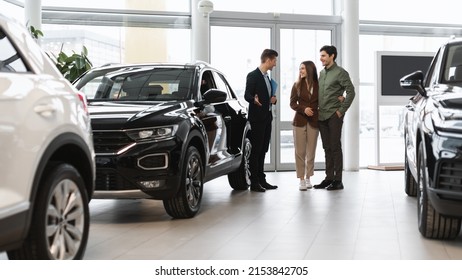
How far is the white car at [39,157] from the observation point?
9.26 feet

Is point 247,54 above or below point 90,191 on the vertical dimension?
above

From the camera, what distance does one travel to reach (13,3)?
10430 millimetres

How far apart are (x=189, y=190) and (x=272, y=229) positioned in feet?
2.95

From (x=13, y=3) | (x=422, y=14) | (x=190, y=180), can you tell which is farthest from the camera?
(x=422, y=14)

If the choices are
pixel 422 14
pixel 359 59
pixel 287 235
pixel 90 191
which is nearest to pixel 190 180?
pixel 287 235

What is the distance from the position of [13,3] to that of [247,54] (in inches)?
162

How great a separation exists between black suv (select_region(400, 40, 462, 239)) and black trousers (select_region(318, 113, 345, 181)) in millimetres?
2764

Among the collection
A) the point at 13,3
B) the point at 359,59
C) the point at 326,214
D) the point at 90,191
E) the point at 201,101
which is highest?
the point at 13,3

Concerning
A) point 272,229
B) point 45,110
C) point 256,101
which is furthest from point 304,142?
point 45,110

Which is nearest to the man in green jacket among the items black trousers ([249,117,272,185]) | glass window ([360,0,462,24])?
black trousers ([249,117,272,185])

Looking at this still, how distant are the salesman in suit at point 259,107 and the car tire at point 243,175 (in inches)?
3.5
